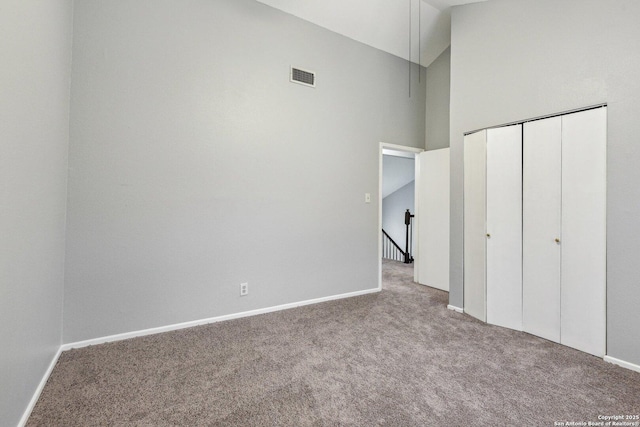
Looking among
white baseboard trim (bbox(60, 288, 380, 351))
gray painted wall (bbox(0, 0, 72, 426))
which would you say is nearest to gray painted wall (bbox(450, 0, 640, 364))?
white baseboard trim (bbox(60, 288, 380, 351))

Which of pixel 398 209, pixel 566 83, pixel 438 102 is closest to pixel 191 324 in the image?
pixel 566 83

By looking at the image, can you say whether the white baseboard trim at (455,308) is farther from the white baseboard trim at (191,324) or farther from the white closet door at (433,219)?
the white baseboard trim at (191,324)

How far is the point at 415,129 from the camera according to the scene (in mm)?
4168

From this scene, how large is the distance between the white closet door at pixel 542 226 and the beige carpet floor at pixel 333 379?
9.2 inches

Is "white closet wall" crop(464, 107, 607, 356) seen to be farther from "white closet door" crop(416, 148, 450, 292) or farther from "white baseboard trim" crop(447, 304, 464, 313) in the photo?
"white closet door" crop(416, 148, 450, 292)

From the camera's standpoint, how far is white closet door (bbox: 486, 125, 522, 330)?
8.68ft

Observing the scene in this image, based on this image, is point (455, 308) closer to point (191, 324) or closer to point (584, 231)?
point (584, 231)

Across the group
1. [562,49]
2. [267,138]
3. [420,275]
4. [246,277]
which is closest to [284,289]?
[246,277]

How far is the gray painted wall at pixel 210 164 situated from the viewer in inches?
Answer: 89.2

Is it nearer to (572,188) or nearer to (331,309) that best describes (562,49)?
(572,188)

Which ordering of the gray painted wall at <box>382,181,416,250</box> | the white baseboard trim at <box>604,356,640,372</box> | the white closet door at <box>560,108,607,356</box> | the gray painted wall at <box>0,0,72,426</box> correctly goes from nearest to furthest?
the gray painted wall at <box>0,0,72,426</box>, the white baseboard trim at <box>604,356,640,372</box>, the white closet door at <box>560,108,607,356</box>, the gray painted wall at <box>382,181,416,250</box>

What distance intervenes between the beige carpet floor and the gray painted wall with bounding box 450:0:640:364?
0.66 m

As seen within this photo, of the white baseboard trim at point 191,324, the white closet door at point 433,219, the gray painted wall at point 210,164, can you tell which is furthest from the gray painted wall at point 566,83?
the white baseboard trim at point 191,324

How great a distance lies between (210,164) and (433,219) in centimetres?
318
